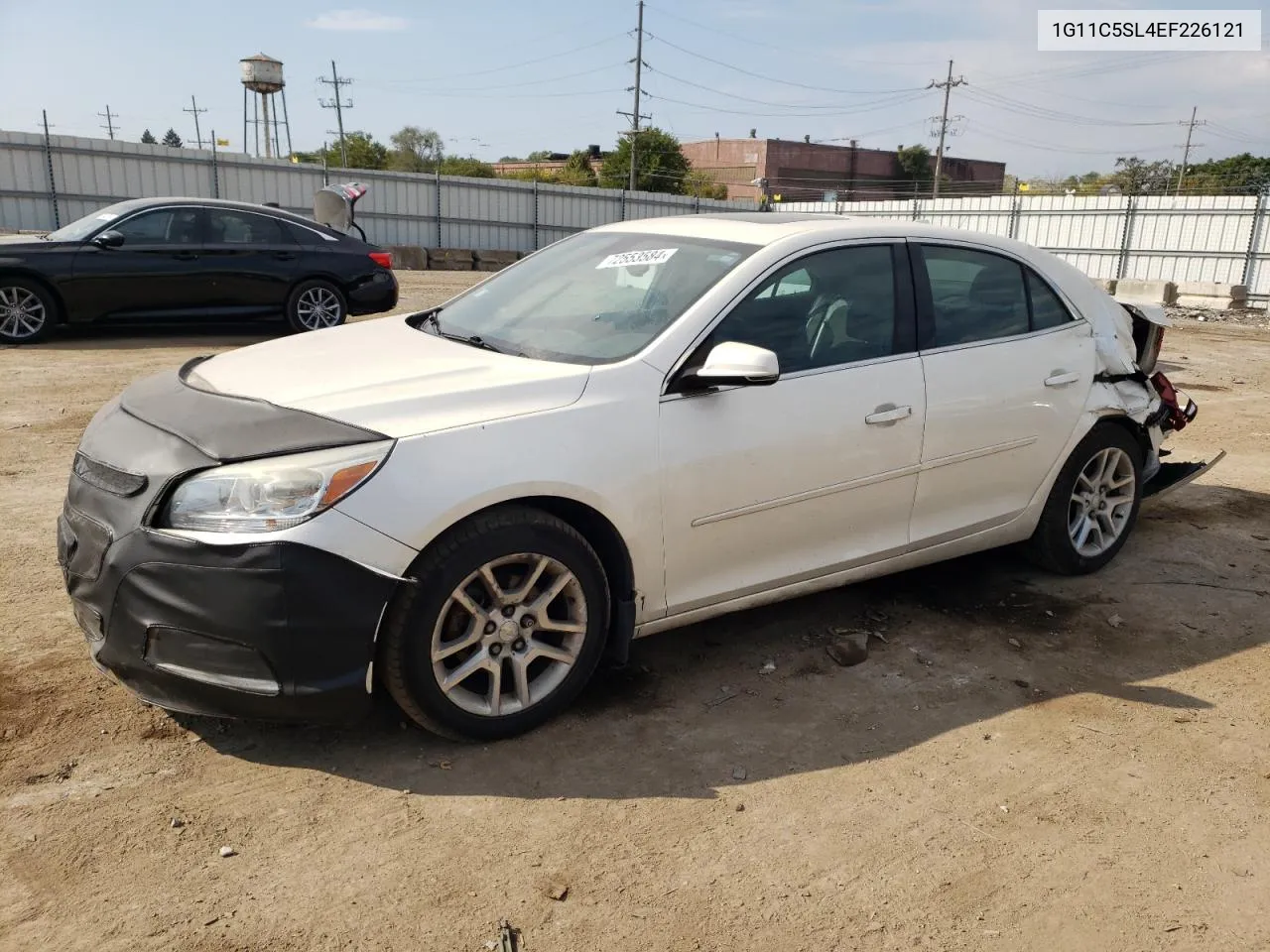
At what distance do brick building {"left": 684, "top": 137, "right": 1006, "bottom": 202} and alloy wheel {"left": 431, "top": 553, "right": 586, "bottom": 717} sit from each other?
204ft

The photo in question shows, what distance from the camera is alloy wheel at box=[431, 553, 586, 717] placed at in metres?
3.14

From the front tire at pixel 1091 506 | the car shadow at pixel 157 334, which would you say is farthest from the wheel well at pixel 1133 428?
the car shadow at pixel 157 334

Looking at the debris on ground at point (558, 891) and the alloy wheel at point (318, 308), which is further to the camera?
the alloy wheel at point (318, 308)

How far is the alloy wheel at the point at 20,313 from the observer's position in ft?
33.5

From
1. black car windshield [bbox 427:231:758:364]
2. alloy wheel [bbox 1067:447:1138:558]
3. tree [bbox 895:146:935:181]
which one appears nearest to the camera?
black car windshield [bbox 427:231:758:364]

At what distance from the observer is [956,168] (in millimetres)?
80375

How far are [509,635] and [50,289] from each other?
9.30 meters

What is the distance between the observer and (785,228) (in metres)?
4.07

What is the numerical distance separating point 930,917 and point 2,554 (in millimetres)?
4329

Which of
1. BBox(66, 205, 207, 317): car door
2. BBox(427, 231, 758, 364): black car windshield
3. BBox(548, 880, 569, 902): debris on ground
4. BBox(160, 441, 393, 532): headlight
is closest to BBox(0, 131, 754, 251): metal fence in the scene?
BBox(66, 205, 207, 317): car door

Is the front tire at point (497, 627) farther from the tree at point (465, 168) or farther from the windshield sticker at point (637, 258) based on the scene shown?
the tree at point (465, 168)

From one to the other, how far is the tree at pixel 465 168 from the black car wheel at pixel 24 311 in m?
59.5

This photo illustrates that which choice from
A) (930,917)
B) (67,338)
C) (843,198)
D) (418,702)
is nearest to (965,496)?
(930,917)

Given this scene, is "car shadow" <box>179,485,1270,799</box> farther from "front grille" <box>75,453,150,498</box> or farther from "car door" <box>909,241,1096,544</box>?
"front grille" <box>75,453,150,498</box>
